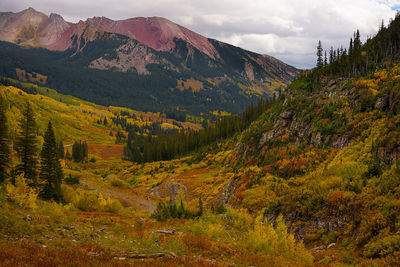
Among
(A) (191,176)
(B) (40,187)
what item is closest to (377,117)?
(B) (40,187)

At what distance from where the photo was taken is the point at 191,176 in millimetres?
75438

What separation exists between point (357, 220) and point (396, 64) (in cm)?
4604

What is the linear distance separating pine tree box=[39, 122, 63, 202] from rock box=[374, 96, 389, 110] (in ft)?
150

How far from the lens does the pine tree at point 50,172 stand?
32.0 m

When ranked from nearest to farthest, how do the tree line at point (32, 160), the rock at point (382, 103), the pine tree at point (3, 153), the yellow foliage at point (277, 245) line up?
the yellow foliage at point (277, 245) < the pine tree at point (3, 153) < the rock at point (382, 103) < the tree line at point (32, 160)

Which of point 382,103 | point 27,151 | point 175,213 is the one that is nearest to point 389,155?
point 382,103

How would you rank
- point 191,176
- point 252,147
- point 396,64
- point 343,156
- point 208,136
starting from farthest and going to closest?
point 208,136, point 191,176, point 252,147, point 396,64, point 343,156

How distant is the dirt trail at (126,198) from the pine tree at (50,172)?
16.9 metres

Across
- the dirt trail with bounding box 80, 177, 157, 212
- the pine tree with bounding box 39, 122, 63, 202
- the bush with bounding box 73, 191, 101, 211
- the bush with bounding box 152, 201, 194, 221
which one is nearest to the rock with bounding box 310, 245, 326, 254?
the bush with bounding box 152, 201, 194, 221

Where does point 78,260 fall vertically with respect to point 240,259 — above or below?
above

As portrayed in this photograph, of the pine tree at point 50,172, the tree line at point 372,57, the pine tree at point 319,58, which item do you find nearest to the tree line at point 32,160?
the pine tree at point 50,172

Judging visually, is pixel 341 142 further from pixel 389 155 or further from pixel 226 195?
pixel 226 195

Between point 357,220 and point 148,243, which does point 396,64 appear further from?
point 148,243

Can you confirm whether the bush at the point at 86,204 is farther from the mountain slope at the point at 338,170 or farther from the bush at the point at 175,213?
the mountain slope at the point at 338,170
